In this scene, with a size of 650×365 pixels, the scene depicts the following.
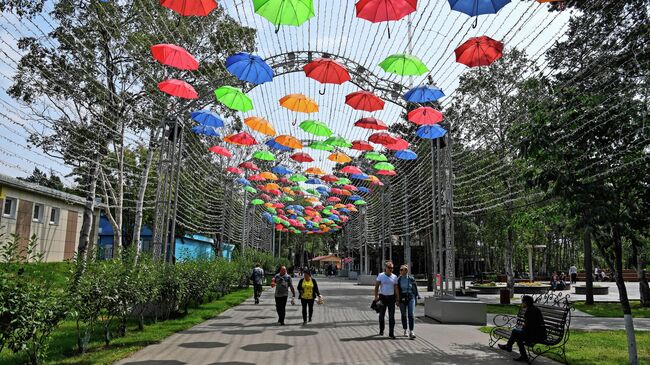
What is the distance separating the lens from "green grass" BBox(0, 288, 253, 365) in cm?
810

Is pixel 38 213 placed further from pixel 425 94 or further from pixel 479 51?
pixel 479 51

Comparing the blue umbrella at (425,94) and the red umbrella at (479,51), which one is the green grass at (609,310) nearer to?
the blue umbrella at (425,94)

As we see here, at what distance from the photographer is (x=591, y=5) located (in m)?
8.76

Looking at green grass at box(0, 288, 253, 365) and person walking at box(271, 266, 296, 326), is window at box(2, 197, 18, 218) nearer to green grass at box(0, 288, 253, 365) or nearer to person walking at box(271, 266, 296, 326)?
green grass at box(0, 288, 253, 365)

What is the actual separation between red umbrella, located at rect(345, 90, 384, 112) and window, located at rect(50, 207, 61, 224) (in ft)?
71.1

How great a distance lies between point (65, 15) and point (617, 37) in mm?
19712

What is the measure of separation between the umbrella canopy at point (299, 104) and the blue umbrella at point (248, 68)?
1.67 metres

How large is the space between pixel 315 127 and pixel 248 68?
16.0 ft

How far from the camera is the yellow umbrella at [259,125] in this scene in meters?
15.0

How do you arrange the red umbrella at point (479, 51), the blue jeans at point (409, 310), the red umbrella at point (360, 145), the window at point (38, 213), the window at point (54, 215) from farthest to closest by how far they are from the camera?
the window at point (54, 215) < the window at point (38, 213) < the red umbrella at point (360, 145) < the blue jeans at point (409, 310) < the red umbrella at point (479, 51)

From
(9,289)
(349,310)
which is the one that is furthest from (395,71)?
(349,310)

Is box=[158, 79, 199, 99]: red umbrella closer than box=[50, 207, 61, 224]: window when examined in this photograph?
Yes

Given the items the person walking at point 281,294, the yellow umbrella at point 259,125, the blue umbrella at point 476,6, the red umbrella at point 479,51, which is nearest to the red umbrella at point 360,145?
the yellow umbrella at point 259,125

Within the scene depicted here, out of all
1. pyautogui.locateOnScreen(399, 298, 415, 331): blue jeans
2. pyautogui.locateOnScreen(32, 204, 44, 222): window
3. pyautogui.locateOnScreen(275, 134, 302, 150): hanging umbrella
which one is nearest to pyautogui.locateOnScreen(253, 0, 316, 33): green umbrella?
pyautogui.locateOnScreen(399, 298, 415, 331): blue jeans
